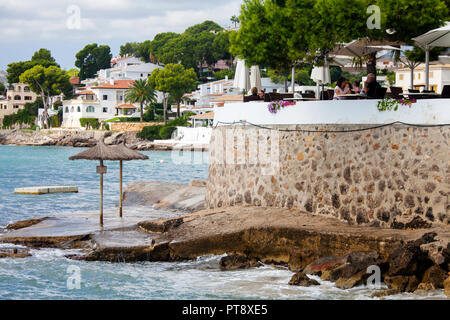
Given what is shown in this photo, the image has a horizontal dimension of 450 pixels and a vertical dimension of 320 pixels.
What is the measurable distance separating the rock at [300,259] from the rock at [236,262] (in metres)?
0.84

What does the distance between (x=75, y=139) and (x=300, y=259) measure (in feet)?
314

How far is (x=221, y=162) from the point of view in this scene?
68.4 ft

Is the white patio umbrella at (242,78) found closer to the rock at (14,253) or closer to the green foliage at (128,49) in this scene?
the rock at (14,253)

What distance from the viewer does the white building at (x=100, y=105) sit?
115m

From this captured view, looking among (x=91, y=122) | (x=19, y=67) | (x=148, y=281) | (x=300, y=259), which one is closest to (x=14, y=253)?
(x=148, y=281)

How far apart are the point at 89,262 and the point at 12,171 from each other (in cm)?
4109

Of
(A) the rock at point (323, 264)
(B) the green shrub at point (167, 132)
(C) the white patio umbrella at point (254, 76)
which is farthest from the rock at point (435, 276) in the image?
(B) the green shrub at point (167, 132)

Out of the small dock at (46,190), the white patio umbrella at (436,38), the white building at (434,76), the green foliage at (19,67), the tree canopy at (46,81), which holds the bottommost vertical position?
the small dock at (46,190)

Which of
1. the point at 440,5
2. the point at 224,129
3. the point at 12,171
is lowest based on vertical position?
the point at 12,171

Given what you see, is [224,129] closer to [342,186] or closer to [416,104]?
[342,186]

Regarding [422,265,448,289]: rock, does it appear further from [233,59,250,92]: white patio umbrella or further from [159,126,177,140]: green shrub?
[159,126,177,140]: green shrub

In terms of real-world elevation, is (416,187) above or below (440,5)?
below

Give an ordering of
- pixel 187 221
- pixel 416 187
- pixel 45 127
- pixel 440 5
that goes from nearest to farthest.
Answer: pixel 416 187 < pixel 187 221 < pixel 440 5 < pixel 45 127
